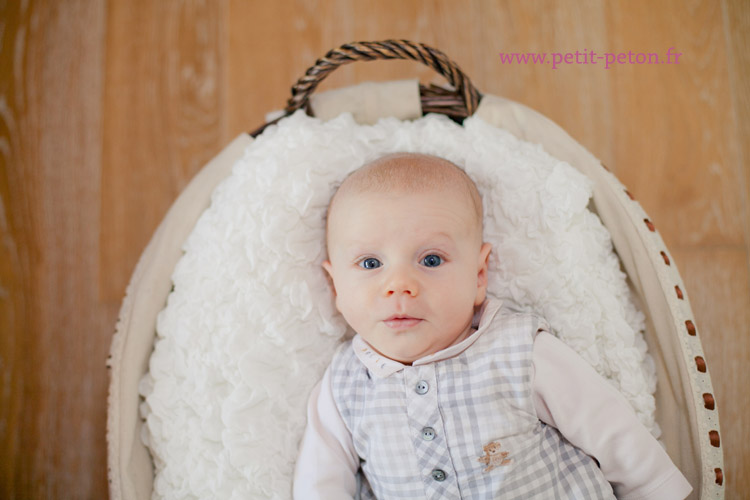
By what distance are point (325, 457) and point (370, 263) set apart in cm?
35

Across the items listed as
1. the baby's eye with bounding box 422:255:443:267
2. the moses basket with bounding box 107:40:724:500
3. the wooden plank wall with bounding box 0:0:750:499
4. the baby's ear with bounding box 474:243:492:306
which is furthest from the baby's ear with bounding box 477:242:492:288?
the wooden plank wall with bounding box 0:0:750:499

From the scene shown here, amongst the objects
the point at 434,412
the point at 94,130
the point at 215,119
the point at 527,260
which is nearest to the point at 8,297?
the point at 94,130

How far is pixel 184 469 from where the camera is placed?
1065mm

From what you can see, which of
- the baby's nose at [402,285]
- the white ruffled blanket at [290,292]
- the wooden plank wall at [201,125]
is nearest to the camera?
the baby's nose at [402,285]

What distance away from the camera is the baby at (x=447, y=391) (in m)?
0.96

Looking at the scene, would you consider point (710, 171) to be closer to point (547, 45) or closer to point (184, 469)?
point (547, 45)

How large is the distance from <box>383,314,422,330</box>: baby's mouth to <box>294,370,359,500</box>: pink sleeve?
22 centimetres

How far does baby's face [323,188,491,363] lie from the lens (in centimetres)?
96

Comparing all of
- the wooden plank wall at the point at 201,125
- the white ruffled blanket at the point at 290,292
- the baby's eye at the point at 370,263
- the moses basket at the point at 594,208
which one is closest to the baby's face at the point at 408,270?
the baby's eye at the point at 370,263

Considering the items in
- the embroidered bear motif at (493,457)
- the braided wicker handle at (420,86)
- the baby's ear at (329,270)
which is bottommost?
the embroidered bear motif at (493,457)

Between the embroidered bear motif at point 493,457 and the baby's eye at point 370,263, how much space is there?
35 centimetres

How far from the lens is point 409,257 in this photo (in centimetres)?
99

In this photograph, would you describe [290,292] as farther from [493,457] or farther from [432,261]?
[493,457]

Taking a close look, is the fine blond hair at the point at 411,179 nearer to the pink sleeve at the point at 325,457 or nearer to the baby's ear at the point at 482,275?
the baby's ear at the point at 482,275
